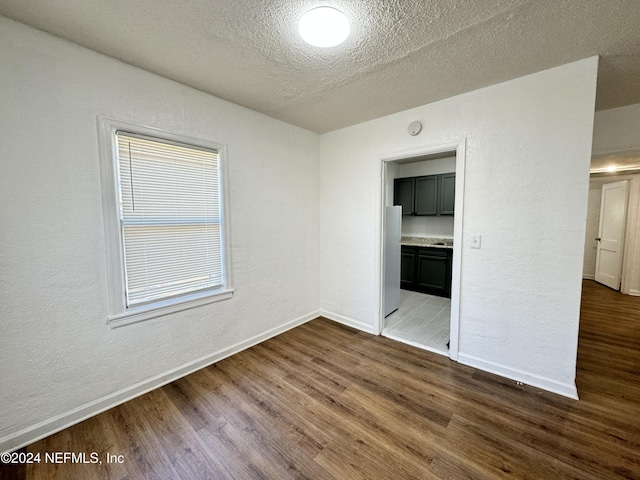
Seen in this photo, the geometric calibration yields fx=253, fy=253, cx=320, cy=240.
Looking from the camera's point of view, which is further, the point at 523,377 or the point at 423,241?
the point at 423,241

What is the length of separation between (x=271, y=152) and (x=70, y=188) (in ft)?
5.80

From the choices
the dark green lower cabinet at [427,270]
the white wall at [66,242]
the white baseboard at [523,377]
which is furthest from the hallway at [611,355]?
the white wall at [66,242]

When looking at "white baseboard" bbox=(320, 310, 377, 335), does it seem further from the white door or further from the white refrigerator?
the white door

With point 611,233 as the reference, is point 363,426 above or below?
below

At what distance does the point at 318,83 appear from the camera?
2174 mm

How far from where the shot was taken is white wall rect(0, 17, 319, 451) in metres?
1.51

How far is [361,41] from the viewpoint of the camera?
1646mm

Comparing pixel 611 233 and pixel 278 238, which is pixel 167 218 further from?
pixel 611 233

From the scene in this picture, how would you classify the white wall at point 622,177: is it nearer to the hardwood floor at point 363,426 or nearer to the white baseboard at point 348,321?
the hardwood floor at point 363,426

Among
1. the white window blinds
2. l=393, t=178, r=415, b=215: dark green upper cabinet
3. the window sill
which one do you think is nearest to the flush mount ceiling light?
the white window blinds

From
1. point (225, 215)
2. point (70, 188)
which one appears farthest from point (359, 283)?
point (70, 188)

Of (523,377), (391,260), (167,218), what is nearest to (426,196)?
(391,260)

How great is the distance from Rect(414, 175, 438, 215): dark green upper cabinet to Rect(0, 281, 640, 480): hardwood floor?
289 centimetres

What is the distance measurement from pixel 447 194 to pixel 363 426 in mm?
4044
